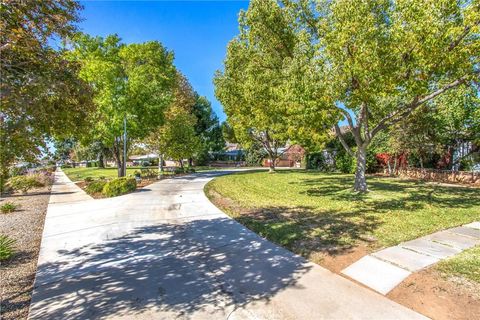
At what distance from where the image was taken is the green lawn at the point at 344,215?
6.31m

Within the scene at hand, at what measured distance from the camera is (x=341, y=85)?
9570 millimetres

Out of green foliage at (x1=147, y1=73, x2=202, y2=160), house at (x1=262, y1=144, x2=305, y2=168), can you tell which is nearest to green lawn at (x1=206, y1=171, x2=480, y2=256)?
green foliage at (x1=147, y1=73, x2=202, y2=160)

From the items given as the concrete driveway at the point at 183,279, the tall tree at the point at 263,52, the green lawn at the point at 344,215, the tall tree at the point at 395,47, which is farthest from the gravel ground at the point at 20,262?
the tall tree at the point at 263,52

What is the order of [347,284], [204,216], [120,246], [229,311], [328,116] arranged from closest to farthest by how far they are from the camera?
[229,311], [347,284], [120,246], [204,216], [328,116]

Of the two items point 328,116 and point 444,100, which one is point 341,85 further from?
point 444,100

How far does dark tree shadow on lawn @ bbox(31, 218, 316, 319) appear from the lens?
3855 millimetres

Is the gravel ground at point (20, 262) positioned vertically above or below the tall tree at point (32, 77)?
below

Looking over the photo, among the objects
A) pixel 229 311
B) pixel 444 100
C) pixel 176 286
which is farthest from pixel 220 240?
pixel 444 100

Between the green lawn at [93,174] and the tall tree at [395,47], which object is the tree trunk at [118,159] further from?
the tall tree at [395,47]

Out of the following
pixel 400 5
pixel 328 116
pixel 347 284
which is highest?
pixel 400 5

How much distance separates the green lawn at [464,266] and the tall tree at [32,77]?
23.3ft

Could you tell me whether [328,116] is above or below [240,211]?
above

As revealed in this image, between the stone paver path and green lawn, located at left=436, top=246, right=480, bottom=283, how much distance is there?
0.15 metres

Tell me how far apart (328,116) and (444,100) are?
39.0ft
